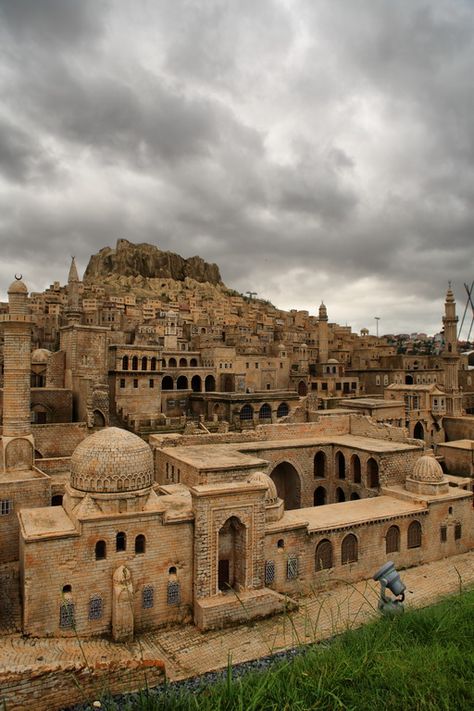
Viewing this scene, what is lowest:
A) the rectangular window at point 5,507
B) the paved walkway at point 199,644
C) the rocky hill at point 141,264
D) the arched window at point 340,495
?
the paved walkway at point 199,644

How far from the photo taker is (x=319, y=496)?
2936 centimetres

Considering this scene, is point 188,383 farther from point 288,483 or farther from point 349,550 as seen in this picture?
point 349,550

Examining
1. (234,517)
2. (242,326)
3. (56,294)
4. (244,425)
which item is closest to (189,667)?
(234,517)

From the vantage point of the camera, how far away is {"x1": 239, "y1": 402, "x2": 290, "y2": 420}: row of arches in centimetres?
3988

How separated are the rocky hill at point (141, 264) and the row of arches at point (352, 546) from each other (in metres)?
86.6

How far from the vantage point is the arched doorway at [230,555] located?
17.6 m

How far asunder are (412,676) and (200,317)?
67034 mm

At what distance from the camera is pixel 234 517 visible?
17.3 m

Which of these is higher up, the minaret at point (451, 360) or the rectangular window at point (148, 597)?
the minaret at point (451, 360)

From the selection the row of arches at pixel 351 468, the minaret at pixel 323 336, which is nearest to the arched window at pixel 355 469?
the row of arches at pixel 351 468

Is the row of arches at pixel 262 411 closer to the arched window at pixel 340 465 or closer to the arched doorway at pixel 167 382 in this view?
the arched doorway at pixel 167 382

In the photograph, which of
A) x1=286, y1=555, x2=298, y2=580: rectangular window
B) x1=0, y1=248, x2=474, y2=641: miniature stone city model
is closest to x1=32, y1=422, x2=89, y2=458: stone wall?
x1=0, y1=248, x2=474, y2=641: miniature stone city model

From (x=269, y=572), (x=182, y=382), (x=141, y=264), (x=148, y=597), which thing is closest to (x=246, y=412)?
(x=182, y=382)

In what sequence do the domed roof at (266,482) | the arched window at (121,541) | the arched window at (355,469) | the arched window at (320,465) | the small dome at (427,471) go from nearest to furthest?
the arched window at (121,541) < the domed roof at (266,482) < the small dome at (427,471) < the arched window at (355,469) < the arched window at (320,465)
